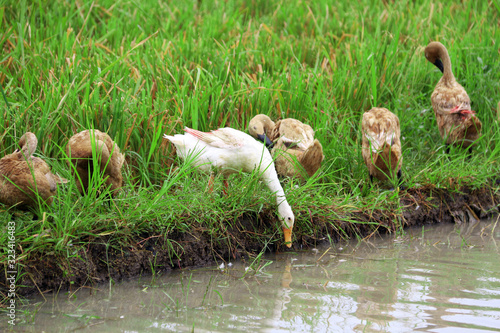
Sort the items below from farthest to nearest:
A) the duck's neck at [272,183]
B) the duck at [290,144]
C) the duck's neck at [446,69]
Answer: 1. the duck's neck at [446,69]
2. the duck at [290,144]
3. the duck's neck at [272,183]

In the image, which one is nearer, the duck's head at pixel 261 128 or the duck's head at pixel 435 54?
the duck's head at pixel 261 128

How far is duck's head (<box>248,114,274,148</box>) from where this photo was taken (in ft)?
17.4

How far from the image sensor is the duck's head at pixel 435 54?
21.6 ft

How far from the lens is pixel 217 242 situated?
4254mm

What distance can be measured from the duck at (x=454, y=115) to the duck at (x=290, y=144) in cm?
157

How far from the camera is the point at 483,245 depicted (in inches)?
189

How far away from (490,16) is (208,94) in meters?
5.85

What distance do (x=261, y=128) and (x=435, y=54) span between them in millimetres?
2469

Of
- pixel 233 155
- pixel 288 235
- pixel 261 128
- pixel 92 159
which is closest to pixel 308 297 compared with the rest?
pixel 288 235

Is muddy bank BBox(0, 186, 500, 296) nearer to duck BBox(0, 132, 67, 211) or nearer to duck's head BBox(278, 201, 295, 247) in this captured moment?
duck's head BBox(278, 201, 295, 247)

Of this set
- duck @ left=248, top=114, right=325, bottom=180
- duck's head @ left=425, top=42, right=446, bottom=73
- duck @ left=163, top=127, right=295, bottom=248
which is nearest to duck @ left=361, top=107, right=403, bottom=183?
duck @ left=248, top=114, right=325, bottom=180

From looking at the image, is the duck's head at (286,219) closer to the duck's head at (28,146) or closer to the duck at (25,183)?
the duck at (25,183)

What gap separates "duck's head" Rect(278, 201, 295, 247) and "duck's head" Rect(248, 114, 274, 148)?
3.19 feet

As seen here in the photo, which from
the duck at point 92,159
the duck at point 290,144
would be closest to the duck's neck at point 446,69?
the duck at point 290,144
